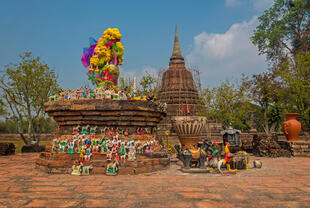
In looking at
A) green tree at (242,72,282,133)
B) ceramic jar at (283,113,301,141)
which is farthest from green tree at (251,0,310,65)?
ceramic jar at (283,113,301,141)

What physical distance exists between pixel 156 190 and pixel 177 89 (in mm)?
23801

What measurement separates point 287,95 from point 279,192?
15214mm

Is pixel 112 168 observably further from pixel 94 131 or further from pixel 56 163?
pixel 56 163

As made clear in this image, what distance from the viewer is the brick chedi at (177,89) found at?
26.0 metres

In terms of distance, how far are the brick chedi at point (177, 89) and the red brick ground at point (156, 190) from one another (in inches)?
766

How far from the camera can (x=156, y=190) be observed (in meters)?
3.97

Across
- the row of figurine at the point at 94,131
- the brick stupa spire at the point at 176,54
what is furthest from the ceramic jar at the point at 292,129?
the brick stupa spire at the point at 176,54

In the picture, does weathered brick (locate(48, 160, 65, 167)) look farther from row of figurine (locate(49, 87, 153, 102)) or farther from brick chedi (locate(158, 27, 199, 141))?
brick chedi (locate(158, 27, 199, 141))

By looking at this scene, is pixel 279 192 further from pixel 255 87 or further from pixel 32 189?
pixel 255 87

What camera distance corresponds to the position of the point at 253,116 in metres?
29.1

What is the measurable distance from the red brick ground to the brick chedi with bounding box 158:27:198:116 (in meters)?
19.4

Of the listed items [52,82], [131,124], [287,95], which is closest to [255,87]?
[287,95]

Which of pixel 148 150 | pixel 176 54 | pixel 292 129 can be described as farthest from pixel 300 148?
pixel 176 54

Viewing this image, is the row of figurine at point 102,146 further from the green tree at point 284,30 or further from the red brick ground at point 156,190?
the green tree at point 284,30
